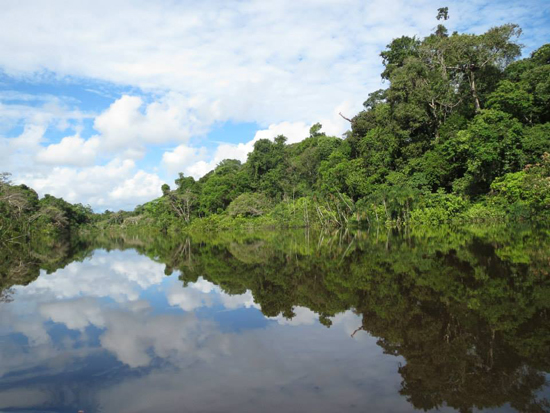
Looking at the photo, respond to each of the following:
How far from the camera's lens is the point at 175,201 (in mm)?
60094

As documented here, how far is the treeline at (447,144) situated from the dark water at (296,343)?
19.5 m

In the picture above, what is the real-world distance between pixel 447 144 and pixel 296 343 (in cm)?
2813

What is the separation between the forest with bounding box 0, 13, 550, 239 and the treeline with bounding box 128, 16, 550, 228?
86mm

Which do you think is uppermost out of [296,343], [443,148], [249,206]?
[443,148]

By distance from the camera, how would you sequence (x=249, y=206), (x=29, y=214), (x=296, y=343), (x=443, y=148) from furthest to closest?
1. (x=29, y=214)
2. (x=249, y=206)
3. (x=443, y=148)
4. (x=296, y=343)

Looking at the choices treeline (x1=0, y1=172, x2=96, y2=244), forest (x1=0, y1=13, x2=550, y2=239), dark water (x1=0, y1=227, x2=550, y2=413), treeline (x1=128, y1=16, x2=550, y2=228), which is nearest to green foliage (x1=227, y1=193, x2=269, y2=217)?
forest (x1=0, y1=13, x2=550, y2=239)

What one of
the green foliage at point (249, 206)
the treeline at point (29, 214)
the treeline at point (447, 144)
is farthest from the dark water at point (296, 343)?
the green foliage at point (249, 206)

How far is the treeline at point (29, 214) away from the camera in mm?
32688

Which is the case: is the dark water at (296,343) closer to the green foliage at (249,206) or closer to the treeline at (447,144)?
the treeline at (447,144)

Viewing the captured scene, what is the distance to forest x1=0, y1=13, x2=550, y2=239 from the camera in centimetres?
2531

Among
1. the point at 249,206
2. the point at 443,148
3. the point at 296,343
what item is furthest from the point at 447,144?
the point at 296,343

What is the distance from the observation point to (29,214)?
166 feet

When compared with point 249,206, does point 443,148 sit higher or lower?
higher

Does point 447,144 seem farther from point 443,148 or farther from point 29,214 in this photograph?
point 29,214
